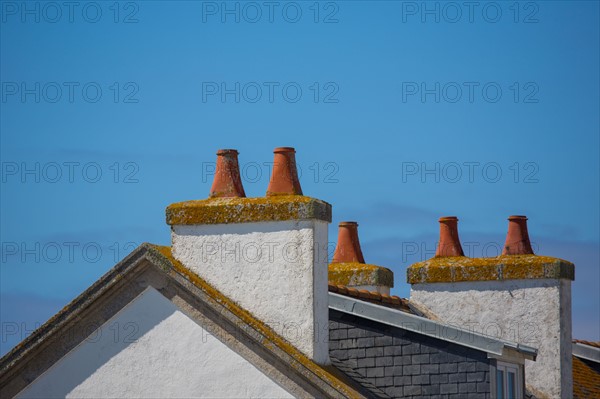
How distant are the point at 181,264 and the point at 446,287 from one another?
20.8 ft

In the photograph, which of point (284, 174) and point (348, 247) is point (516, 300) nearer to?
point (348, 247)

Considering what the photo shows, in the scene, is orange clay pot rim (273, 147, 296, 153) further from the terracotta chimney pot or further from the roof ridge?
the terracotta chimney pot

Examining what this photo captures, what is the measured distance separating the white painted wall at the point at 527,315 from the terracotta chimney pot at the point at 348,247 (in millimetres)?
2169

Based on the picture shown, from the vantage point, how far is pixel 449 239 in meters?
23.8

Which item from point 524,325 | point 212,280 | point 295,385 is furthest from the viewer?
point 524,325

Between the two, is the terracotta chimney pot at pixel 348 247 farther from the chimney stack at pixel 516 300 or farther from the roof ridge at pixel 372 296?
the roof ridge at pixel 372 296

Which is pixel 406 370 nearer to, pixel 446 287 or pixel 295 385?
pixel 295 385

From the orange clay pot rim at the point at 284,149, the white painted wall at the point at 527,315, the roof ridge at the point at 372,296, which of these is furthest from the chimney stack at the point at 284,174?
the white painted wall at the point at 527,315

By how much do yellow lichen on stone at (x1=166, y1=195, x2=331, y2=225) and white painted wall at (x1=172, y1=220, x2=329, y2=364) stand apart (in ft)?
0.31

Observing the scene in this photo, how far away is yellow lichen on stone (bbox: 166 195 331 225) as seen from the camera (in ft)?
57.5

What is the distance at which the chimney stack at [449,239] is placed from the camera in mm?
23562

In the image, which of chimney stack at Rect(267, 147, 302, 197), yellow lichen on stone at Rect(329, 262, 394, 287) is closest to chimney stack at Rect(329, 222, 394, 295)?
yellow lichen on stone at Rect(329, 262, 394, 287)

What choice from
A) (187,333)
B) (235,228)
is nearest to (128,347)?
(187,333)

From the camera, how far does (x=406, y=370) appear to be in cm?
1845
